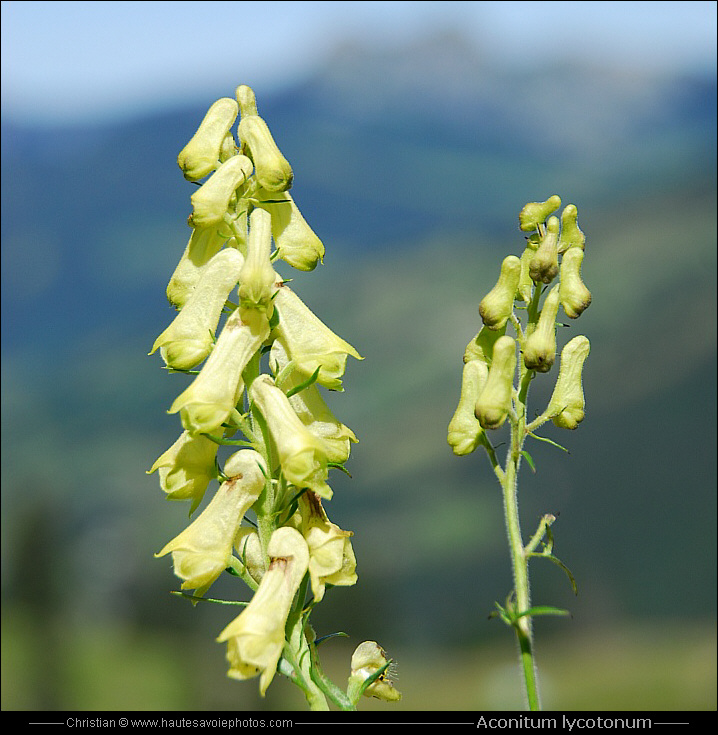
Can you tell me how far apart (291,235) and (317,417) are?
0.65 m

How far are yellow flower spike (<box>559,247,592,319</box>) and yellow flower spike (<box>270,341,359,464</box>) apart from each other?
896 mm

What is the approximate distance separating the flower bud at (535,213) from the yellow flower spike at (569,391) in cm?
52

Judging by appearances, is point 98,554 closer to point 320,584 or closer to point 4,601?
point 4,601

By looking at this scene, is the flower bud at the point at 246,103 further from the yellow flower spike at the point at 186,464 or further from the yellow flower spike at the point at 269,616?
the yellow flower spike at the point at 269,616

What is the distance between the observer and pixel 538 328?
9.65 feet

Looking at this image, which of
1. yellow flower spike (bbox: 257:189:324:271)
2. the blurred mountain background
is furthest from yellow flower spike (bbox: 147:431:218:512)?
the blurred mountain background

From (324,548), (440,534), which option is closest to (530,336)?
(324,548)

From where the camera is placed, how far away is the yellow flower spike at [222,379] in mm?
2641

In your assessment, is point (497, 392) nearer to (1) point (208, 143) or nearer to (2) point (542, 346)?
(2) point (542, 346)

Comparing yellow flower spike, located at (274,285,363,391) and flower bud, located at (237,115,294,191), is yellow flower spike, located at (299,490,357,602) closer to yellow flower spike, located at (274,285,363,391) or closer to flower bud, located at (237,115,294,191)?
yellow flower spike, located at (274,285,363,391)

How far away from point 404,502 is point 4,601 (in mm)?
87751

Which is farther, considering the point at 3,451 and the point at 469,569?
the point at 3,451

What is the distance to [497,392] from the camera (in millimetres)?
2820
